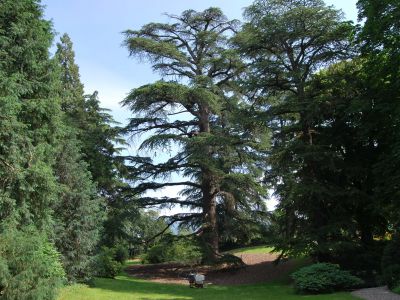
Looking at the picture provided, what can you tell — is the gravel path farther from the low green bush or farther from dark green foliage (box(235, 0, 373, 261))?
dark green foliage (box(235, 0, 373, 261))

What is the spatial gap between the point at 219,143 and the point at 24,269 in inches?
545

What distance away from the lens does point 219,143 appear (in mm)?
23891

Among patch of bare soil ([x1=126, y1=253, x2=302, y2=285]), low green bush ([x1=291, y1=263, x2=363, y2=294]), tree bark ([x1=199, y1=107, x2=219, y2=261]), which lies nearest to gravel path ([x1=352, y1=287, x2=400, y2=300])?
low green bush ([x1=291, y1=263, x2=363, y2=294])

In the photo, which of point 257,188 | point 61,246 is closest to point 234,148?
point 257,188

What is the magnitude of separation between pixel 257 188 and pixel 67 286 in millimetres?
12603

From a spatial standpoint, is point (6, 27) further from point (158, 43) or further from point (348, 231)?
point (348, 231)

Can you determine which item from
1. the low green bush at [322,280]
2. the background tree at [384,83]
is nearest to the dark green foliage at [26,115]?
the low green bush at [322,280]

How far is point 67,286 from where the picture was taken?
16.0 metres

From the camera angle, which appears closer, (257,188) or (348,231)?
(348,231)

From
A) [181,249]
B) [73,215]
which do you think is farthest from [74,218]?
[181,249]

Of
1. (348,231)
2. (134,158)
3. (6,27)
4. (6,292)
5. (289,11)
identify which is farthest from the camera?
(134,158)

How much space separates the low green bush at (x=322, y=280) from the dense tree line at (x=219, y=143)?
1.63 metres

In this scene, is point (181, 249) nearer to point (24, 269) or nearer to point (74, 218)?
point (74, 218)

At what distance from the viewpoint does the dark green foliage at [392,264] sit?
1388cm
